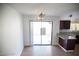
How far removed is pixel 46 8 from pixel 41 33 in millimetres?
399

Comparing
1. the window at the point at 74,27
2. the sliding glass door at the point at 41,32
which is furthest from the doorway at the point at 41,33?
the window at the point at 74,27

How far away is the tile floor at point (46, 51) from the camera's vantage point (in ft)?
4.41

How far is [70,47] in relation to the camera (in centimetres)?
139

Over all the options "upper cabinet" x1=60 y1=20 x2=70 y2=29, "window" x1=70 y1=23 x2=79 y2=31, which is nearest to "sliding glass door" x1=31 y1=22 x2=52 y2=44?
"upper cabinet" x1=60 y1=20 x2=70 y2=29

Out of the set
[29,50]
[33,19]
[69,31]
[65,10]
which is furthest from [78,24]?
[29,50]

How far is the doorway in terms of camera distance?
4.70ft

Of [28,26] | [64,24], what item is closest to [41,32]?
[28,26]

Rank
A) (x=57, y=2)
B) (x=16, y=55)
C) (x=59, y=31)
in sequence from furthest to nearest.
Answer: (x=59, y=31), (x=16, y=55), (x=57, y=2)

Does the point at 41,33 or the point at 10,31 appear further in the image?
the point at 41,33

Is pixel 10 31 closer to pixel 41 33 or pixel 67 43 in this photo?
pixel 41 33

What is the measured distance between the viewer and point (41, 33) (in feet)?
4.84

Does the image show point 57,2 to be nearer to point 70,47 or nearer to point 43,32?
point 43,32

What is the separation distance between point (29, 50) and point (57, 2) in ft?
2.64

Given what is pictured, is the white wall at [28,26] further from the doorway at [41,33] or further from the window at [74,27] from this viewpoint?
the window at [74,27]
